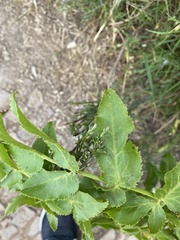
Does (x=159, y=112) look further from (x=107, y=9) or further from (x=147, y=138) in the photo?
(x=107, y=9)

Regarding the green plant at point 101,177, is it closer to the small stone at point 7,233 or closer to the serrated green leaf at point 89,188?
the serrated green leaf at point 89,188

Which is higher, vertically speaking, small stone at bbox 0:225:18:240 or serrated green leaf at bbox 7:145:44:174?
serrated green leaf at bbox 7:145:44:174

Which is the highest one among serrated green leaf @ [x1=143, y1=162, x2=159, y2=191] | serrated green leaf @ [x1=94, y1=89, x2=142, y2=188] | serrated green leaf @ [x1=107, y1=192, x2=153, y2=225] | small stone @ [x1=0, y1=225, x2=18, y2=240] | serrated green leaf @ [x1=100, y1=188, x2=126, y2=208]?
serrated green leaf @ [x1=94, y1=89, x2=142, y2=188]

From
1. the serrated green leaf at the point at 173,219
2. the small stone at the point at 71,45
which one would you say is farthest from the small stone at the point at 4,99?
the serrated green leaf at the point at 173,219

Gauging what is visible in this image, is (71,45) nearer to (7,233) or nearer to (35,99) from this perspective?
(35,99)

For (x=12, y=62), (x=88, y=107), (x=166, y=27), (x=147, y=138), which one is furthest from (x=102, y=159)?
(x=12, y=62)

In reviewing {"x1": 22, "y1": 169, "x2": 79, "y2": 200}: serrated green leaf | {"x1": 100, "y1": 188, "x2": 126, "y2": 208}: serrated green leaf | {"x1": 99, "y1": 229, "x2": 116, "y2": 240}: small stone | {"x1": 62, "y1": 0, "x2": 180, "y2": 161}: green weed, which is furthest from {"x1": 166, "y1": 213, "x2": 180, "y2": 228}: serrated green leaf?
{"x1": 99, "y1": 229, "x2": 116, "y2": 240}: small stone

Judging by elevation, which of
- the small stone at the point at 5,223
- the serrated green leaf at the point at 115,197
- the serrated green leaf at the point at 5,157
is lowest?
the small stone at the point at 5,223

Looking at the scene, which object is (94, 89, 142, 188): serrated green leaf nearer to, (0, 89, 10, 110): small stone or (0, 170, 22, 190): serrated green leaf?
(0, 170, 22, 190): serrated green leaf

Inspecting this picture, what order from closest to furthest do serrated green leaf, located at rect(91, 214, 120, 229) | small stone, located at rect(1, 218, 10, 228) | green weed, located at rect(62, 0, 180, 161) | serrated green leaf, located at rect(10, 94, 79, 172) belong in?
serrated green leaf, located at rect(10, 94, 79, 172), serrated green leaf, located at rect(91, 214, 120, 229), green weed, located at rect(62, 0, 180, 161), small stone, located at rect(1, 218, 10, 228)
